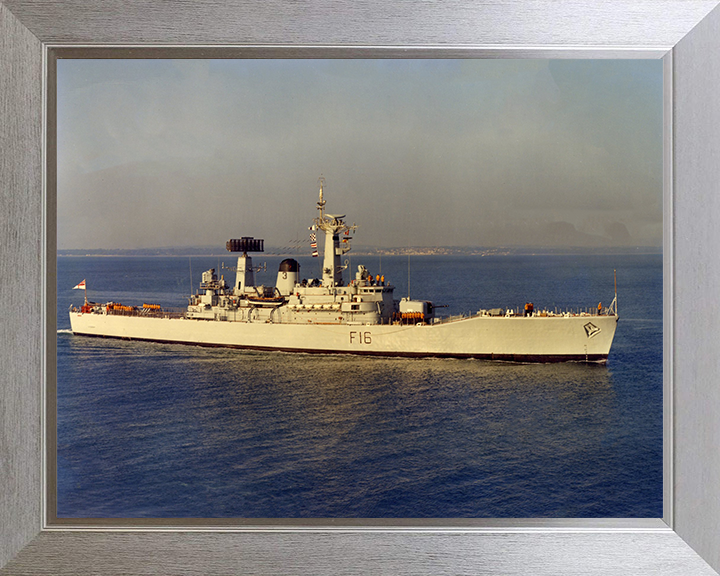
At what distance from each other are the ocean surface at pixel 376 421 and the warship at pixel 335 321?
8 centimetres

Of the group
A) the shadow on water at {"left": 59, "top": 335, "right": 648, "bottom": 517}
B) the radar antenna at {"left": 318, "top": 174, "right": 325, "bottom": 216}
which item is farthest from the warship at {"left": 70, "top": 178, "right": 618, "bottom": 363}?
the shadow on water at {"left": 59, "top": 335, "right": 648, "bottom": 517}

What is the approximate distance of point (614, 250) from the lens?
2512 mm

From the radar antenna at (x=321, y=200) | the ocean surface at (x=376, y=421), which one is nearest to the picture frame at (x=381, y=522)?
the ocean surface at (x=376, y=421)

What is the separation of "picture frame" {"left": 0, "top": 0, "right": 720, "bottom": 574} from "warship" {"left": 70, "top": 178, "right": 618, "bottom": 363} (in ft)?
1.94

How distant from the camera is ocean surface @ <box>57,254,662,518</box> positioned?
229 centimetres

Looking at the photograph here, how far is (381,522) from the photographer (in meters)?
1.97

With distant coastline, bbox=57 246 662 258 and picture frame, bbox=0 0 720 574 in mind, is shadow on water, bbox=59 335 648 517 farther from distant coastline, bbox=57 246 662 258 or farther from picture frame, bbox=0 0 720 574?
distant coastline, bbox=57 246 662 258

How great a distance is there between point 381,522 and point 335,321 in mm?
1448

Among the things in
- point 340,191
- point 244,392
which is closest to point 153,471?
point 244,392

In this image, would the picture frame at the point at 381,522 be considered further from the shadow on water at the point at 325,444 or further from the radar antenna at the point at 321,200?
the radar antenna at the point at 321,200

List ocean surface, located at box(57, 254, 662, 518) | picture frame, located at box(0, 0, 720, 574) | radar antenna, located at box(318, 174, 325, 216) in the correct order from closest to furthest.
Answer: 1. picture frame, located at box(0, 0, 720, 574)
2. ocean surface, located at box(57, 254, 662, 518)
3. radar antenna, located at box(318, 174, 325, 216)

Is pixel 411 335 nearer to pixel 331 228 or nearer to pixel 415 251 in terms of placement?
pixel 415 251

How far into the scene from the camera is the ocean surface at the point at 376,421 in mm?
2285

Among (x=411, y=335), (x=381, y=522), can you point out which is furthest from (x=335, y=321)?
(x=381, y=522)
